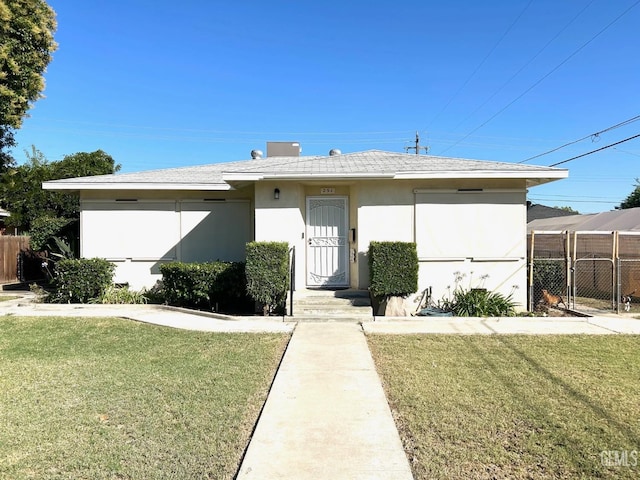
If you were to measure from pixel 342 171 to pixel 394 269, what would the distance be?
252cm

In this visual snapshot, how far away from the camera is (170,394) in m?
4.43

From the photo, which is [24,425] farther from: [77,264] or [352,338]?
[77,264]

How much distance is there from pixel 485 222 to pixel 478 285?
59.0 inches

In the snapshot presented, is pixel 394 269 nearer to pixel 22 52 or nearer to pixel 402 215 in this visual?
pixel 402 215

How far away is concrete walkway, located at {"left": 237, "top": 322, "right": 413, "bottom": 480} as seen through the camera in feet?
9.82

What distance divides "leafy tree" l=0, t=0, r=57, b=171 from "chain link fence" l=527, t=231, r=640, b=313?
15.1 m

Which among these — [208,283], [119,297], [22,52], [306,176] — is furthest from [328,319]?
[22,52]

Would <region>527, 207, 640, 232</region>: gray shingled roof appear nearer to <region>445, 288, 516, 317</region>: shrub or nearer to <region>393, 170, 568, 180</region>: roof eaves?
<region>393, 170, 568, 180</region>: roof eaves

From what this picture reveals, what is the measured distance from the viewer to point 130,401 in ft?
13.9

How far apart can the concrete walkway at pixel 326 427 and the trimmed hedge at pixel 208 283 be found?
410 centimetres

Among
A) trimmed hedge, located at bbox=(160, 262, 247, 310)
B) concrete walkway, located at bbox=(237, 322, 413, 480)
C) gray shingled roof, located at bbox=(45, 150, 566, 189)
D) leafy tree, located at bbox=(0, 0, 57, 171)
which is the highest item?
leafy tree, located at bbox=(0, 0, 57, 171)

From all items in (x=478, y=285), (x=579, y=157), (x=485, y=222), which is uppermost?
(x=579, y=157)

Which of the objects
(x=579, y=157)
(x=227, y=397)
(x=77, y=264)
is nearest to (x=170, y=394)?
(x=227, y=397)

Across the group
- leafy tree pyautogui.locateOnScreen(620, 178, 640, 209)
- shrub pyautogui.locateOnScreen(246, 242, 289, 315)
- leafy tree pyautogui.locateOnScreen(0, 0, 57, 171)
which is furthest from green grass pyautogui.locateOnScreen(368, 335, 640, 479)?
leafy tree pyautogui.locateOnScreen(620, 178, 640, 209)
